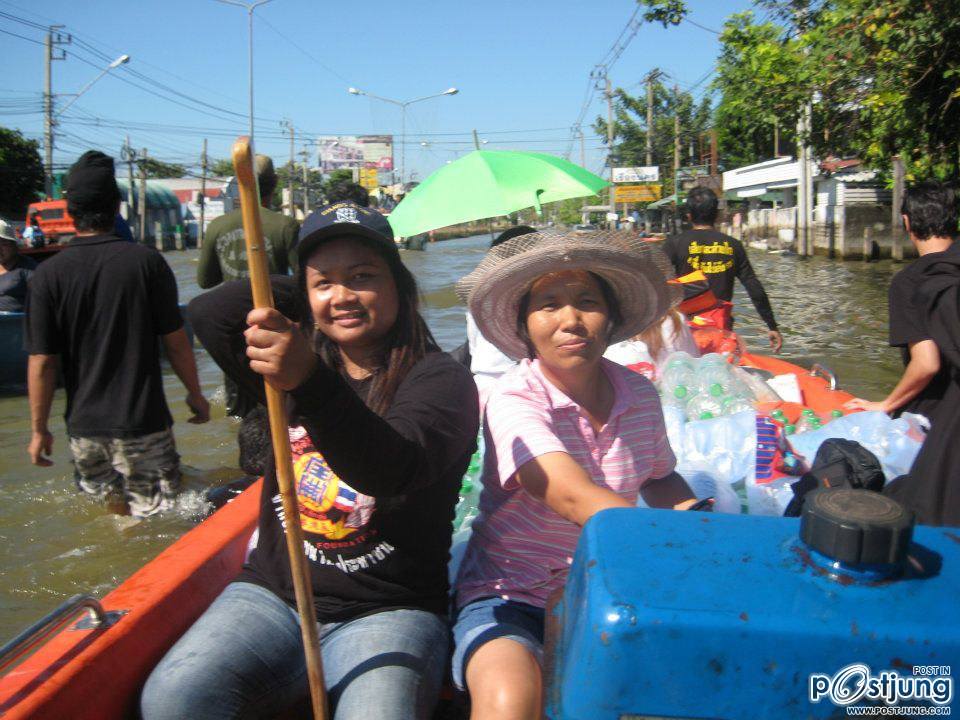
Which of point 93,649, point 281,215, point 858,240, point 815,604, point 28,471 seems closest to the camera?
point 815,604

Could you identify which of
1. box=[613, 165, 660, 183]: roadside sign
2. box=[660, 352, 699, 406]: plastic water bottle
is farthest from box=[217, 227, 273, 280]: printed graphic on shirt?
box=[613, 165, 660, 183]: roadside sign

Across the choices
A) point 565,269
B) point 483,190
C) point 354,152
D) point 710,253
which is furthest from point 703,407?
point 354,152

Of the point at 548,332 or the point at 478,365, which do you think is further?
the point at 478,365

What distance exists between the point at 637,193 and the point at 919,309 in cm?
5066

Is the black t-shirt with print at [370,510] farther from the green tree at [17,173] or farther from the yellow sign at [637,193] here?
the yellow sign at [637,193]

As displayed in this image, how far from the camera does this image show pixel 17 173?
38.4m

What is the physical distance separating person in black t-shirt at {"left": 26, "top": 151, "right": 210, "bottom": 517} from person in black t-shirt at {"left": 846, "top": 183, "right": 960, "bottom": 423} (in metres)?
3.29

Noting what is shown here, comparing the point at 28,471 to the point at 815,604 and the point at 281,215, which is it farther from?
the point at 815,604

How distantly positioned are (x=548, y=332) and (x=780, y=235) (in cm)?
2895

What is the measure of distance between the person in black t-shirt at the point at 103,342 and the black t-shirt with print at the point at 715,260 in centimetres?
381

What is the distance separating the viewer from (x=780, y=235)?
28.5m

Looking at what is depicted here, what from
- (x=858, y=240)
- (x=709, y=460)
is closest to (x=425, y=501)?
(x=709, y=460)

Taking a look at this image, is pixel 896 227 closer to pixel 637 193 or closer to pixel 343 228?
pixel 343 228

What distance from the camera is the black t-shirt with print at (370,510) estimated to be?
1747 millimetres
